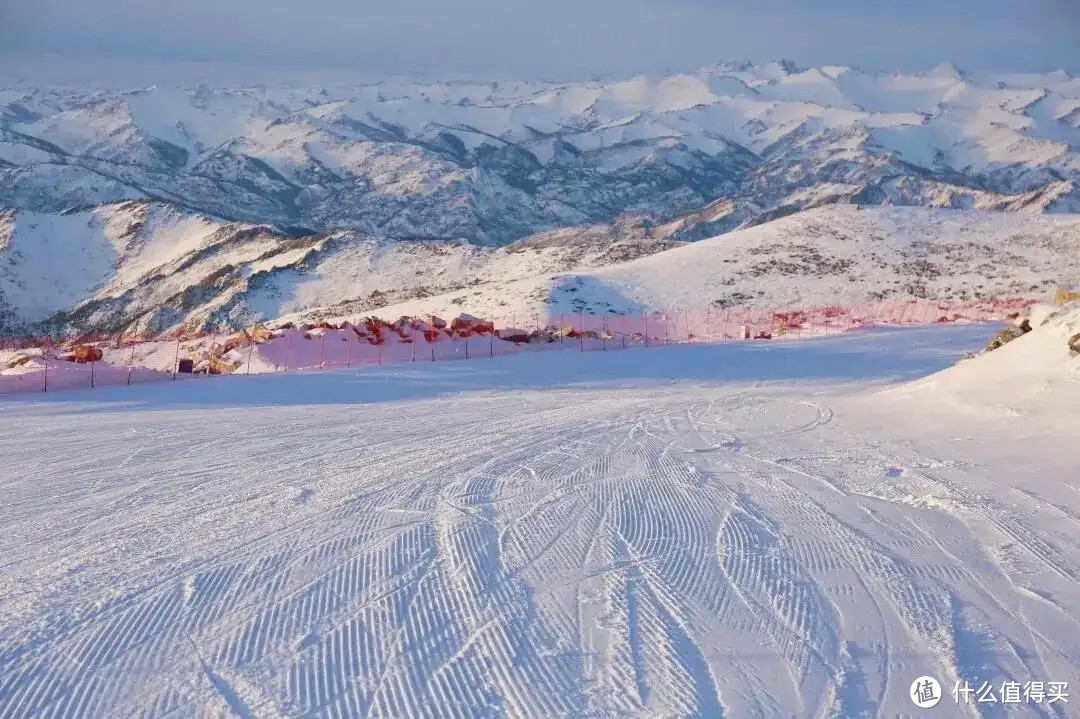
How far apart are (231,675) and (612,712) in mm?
1911

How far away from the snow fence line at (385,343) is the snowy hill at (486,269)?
24.8ft

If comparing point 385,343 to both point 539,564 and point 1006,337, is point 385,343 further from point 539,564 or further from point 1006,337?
point 539,564

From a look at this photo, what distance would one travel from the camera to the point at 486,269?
67.3 meters

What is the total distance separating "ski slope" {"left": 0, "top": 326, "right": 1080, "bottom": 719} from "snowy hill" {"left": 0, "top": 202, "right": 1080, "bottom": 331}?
104ft

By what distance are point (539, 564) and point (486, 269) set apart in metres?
60.9

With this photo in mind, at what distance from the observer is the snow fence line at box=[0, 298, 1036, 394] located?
66.6 feet

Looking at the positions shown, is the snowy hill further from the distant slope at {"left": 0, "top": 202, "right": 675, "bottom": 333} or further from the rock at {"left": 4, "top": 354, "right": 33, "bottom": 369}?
the rock at {"left": 4, "top": 354, "right": 33, "bottom": 369}

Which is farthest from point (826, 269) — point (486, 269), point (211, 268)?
point (211, 268)

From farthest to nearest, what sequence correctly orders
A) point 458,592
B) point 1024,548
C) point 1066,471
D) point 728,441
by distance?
1. point 728,441
2. point 1066,471
3. point 1024,548
4. point 458,592

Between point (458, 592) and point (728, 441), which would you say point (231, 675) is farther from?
point (728, 441)

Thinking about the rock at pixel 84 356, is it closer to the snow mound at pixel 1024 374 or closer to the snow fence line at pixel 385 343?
the snow fence line at pixel 385 343

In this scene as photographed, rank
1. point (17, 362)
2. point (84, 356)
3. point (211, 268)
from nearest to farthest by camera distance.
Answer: point (17, 362)
point (84, 356)
point (211, 268)

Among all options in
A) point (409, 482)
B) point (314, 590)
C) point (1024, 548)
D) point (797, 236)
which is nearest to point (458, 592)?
point (314, 590)

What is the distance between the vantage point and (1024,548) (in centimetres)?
730
